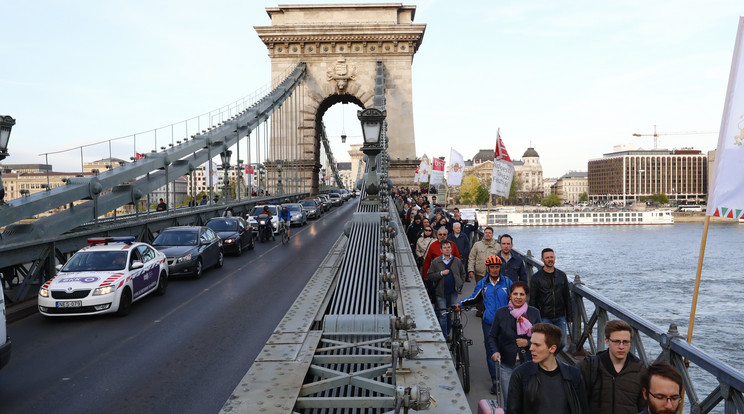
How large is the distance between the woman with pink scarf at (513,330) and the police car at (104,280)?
822 cm

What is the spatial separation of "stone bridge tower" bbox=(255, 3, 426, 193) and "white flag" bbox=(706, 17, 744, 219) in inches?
1867

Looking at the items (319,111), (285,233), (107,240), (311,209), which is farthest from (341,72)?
(107,240)

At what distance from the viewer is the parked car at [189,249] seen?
15.7 m

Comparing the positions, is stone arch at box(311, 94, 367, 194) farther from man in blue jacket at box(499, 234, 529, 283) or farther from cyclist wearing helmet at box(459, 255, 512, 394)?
cyclist wearing helmet at box(459, 255, 512, 394)

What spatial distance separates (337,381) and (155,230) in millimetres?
17100

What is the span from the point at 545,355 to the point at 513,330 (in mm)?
1848

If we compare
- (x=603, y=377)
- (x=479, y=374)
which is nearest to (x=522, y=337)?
(x=603, y=377)

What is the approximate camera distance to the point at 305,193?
53469 millimetres

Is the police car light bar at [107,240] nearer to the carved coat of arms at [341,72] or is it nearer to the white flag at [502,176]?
the white flag at [502,176]

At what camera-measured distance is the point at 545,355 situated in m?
4.00

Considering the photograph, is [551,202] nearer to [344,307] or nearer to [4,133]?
[4,133]

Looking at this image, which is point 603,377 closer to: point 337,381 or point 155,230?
point 337,381

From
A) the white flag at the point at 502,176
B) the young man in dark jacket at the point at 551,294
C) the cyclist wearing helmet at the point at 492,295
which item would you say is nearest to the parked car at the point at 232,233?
the white flag at the point at 502,176

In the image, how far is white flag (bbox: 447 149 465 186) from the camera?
81.1ft
